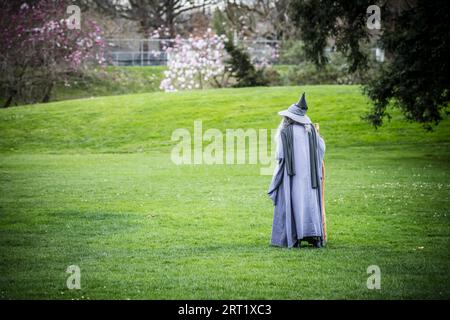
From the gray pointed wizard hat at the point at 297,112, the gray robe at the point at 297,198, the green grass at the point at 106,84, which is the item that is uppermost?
the green grass at the point at 106,84

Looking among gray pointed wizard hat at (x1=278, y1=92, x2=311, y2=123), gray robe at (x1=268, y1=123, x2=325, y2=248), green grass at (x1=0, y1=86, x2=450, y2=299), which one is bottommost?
green grass at (x1=0, y1=86, x2=450, y2=299)

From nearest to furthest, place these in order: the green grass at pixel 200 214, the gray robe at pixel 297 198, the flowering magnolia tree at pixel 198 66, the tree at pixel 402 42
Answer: the green grass at pixel 200 214
the gray robe at pixel 297 198
the tree at pixel 402 42
the flowering magnolia tree at pixel 198 66

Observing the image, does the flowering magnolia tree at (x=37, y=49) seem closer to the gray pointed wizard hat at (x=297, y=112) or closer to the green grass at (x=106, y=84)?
the green grass at (x=106, y=84)

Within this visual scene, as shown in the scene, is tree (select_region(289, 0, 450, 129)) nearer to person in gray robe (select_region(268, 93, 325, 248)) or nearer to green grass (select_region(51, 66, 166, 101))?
person in gray robe (select_region(268, 93, 325, 248))

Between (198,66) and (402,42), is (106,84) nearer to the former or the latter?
(198,66)

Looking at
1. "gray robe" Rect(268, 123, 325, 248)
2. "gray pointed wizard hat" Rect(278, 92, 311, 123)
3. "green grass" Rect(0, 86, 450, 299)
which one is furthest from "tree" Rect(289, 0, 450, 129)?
"gray robe" Rect(268, 123, 325, 248)

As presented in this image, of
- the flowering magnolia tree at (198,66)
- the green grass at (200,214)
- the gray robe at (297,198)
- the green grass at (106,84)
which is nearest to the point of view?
the green grass at (200,214)

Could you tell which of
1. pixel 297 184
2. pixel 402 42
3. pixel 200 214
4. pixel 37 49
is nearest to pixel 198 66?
pixel 37 49

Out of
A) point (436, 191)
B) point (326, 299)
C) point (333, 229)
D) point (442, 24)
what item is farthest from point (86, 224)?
point (442, 24)

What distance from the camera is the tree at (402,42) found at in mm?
21234

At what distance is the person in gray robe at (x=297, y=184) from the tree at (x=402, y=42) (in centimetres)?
1037

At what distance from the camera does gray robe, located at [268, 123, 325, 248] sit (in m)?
11.5

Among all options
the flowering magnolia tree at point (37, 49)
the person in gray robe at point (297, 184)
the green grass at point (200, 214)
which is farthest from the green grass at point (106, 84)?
the person in gray robe at point (297, 184)

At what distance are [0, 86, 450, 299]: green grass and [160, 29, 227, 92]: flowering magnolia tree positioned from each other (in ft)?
39.9
